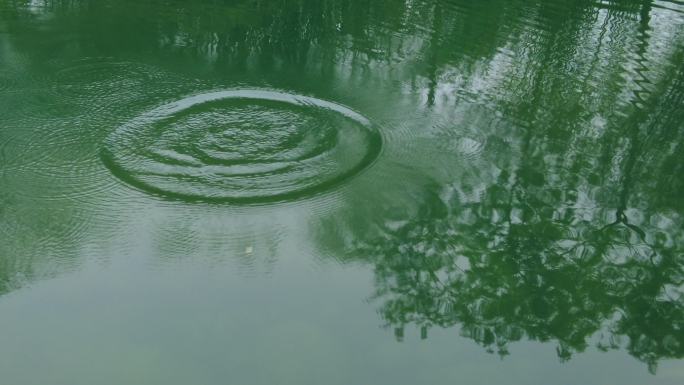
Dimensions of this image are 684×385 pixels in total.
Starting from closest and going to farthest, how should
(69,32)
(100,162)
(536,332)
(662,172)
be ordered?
1. (536,332)
2. (100,162)
3. (662,172)
4. (69,32)

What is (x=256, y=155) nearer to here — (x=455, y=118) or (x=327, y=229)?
(x=327, y=229)

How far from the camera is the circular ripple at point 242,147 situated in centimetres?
457

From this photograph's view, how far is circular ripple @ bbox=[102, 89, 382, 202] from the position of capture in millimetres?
4566

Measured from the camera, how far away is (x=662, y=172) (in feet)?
16.6

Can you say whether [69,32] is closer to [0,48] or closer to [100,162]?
[0,48]

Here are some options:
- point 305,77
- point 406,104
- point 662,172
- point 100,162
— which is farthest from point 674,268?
point 100,162

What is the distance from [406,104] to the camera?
18.9 feet

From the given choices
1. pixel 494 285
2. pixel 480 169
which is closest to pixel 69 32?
pixel 480 169

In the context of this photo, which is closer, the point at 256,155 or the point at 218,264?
the point at 218,264

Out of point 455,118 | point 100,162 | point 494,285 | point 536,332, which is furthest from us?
point 455,118

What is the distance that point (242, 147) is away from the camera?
4969 millimetres

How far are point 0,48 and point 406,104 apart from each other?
356 cm

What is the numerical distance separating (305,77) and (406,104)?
36.7 inches

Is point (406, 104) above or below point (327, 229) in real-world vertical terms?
above
